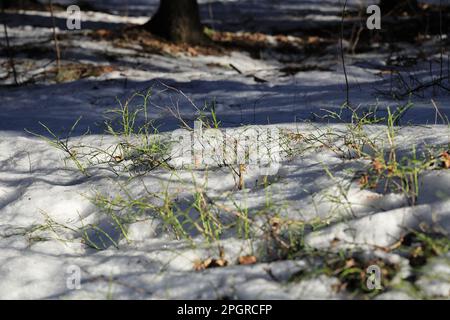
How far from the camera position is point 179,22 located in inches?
357

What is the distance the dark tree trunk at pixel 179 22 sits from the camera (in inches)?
357

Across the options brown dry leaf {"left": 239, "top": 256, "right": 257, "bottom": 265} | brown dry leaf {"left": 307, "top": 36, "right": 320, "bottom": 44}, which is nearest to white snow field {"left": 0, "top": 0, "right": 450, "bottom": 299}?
brown dry leaf {"left": 239, "top": 256, "right": 257, "bottom": 265}

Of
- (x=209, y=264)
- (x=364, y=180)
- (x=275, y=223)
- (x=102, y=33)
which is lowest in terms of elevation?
(x=209, y=264)

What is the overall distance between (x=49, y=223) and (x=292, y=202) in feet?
3.84

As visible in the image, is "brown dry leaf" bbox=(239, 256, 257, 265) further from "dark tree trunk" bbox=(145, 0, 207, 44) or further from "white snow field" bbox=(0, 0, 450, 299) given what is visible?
"dark tree trunk" bbox=(145, 0, 207, 44)

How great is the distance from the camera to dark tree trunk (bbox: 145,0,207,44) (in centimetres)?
906

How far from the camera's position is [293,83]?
248 inches

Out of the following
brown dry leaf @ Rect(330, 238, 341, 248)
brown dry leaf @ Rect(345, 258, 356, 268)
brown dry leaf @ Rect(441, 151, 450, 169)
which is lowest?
brown dry leaf @ Rect(345, 258, 356, 268)

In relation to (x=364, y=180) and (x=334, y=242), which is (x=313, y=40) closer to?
(x=364, y=180)

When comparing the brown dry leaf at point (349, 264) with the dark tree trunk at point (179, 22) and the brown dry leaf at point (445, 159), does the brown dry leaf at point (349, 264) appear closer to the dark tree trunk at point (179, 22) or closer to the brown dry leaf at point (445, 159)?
the brown dry leaf at point (445, 159)

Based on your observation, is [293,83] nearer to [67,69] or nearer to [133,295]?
[67,69]

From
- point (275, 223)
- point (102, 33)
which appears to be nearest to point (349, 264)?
point (275, 223)

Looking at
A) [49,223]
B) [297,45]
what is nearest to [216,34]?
[297,45]
